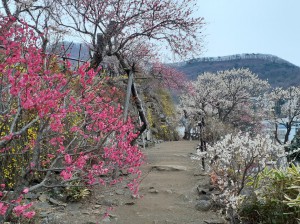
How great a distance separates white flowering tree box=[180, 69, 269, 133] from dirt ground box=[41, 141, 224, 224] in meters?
16.6

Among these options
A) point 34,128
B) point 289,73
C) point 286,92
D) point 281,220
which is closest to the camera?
point 281,220

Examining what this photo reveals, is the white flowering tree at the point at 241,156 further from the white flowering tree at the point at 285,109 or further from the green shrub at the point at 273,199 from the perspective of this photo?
the white flowering tree at the point at 285,109

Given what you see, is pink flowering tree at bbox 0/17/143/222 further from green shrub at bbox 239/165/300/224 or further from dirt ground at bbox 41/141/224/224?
green shrub at bbox 239/165/300/224

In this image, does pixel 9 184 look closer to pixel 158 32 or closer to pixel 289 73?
pixel 158 32

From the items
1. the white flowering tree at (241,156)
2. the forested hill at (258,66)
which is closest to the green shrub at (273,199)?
the white flowering tree at (241,156)

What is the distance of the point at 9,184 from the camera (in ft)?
20.9

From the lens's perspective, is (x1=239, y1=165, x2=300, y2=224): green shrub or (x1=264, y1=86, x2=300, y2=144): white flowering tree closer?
(x1=239, y1=165, x2=300, y2=224): green shrub

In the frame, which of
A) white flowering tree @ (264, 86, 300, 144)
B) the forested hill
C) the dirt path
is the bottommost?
the dirt path

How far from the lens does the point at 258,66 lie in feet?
161

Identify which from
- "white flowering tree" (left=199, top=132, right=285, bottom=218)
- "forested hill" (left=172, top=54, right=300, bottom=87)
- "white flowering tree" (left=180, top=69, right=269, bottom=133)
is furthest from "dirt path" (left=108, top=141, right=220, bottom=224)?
"forested hill" (left=172, top=54, right=300, bottom=87)

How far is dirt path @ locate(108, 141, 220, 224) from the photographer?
22.4ft

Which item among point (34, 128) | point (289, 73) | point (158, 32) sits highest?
point (289, 73)

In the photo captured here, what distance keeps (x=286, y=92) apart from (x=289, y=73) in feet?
76.1

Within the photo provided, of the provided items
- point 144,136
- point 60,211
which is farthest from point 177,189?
point 144,136
